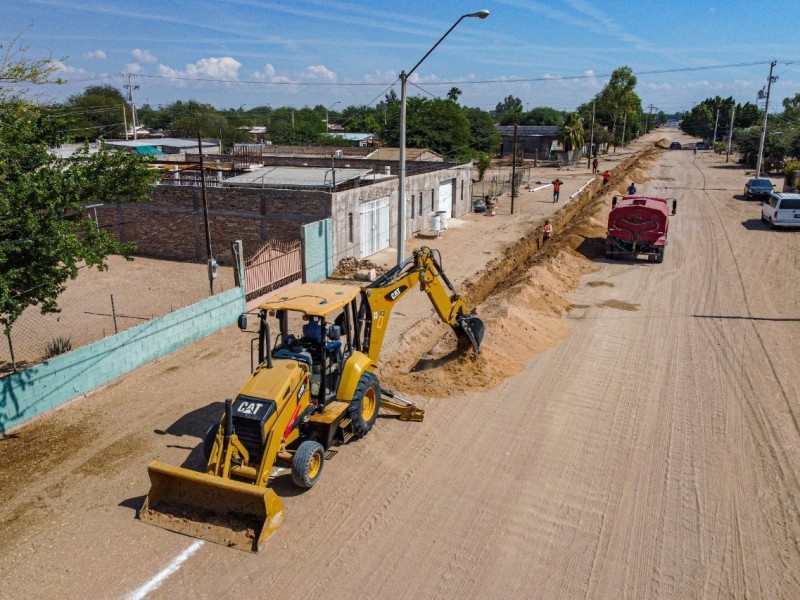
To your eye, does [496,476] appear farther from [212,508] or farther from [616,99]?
[616,99]

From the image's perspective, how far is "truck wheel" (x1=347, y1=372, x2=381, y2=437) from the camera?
1003cm

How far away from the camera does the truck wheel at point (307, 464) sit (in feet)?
28.6

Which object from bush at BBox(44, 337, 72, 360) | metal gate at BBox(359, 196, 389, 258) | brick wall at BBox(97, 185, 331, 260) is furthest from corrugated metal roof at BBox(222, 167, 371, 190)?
bush at BBox(44, 337, 72, 360)

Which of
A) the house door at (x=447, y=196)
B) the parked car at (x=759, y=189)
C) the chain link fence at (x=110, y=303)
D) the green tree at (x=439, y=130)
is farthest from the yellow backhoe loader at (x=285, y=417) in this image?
the green tree at (x=439, y=130)

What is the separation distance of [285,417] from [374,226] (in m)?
17.0

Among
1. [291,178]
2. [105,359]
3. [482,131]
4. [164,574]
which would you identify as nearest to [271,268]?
[105,359]

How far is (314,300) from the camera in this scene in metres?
9.77

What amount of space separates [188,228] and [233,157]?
9.64 m

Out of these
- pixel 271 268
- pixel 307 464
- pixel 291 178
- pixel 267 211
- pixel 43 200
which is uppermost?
pixel 43 200

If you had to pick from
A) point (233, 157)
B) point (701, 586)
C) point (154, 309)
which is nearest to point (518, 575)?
point (701, 586)

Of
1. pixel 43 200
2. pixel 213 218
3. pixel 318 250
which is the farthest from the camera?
pixel 213 218

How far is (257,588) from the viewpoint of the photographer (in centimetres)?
726

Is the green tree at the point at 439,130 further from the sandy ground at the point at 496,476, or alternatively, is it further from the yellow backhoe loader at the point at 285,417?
the yellow backhoe loader at the point at 285,417

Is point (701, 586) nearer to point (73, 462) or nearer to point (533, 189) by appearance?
point (73, 462)
